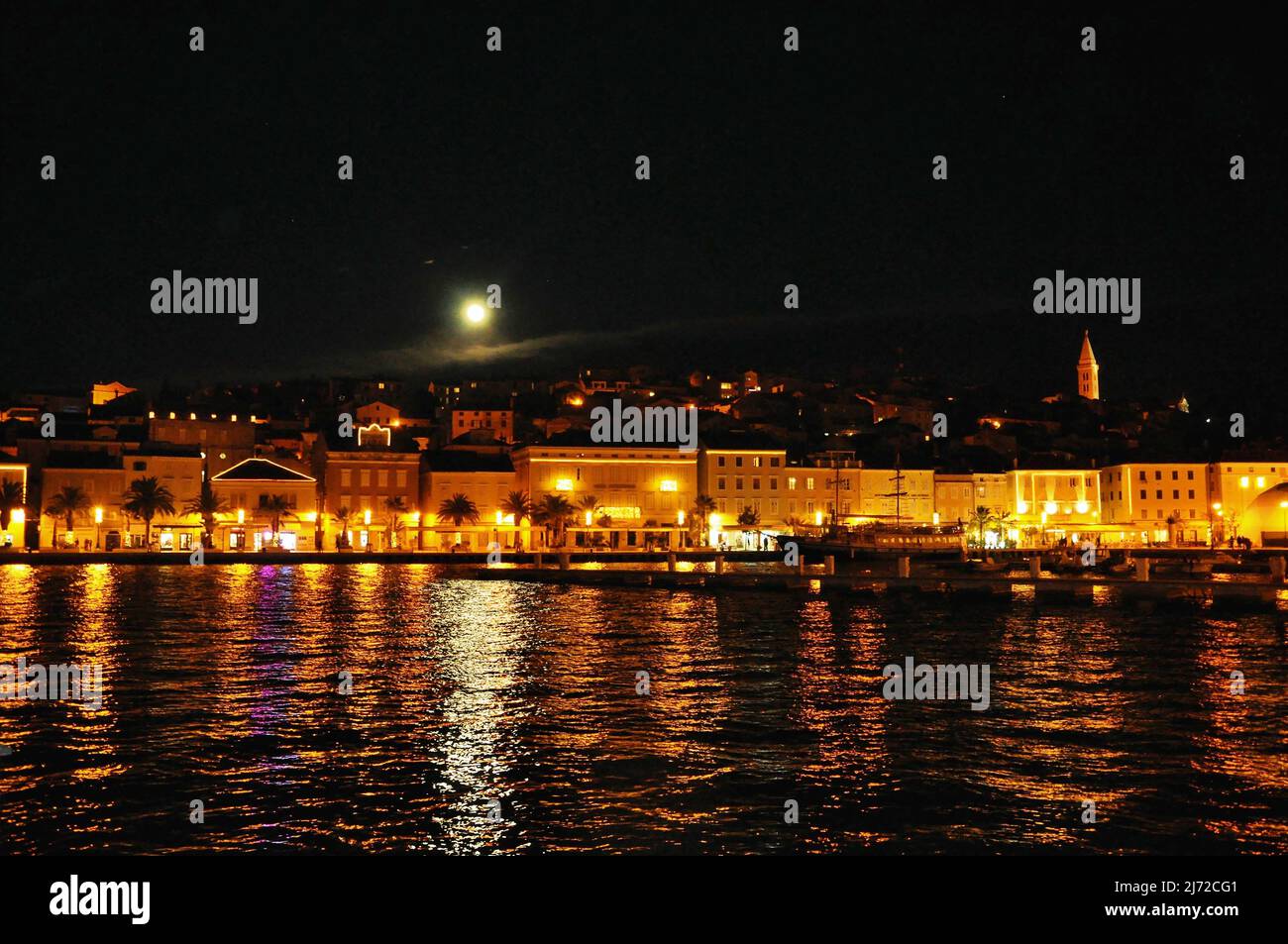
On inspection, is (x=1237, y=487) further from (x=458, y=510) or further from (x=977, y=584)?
(x=458, y=510)

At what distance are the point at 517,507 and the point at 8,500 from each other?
31.8 m

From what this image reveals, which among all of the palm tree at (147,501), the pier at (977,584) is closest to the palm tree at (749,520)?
the pier at (977,584)

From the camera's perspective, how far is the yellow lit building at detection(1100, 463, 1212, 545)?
3455 inches

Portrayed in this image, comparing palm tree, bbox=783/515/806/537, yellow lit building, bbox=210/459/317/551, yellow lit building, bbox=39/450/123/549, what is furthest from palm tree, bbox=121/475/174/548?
palm tree, bbox=783/515/806/537

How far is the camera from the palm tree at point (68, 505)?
70.6m

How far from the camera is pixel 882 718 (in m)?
15.7

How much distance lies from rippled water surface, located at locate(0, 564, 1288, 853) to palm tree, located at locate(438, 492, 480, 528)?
5016cm

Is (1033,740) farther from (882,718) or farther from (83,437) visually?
(83,437)

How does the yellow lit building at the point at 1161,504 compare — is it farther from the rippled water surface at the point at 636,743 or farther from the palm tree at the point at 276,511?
the rippled water surface at the point at 636,743

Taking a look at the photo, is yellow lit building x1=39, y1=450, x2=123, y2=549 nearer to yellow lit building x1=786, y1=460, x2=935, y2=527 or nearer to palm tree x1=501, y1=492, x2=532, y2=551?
palm tree x1=501, y1=492, x2=532, y2=551

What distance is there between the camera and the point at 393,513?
8094 centimetres

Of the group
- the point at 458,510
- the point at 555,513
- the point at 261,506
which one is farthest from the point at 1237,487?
the point at 261,506

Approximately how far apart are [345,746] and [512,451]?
74894 millimetres
